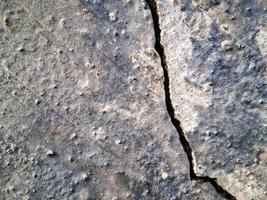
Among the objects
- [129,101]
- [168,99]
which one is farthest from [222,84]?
[129,101]

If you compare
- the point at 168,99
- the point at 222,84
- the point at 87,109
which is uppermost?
the point at 222,84

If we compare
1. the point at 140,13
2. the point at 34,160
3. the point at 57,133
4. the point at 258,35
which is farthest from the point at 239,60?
the point at 34,160

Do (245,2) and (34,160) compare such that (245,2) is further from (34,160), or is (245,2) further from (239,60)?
(34,160)

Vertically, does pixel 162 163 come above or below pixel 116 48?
below

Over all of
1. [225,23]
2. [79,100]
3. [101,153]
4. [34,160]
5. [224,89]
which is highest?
[225,23]

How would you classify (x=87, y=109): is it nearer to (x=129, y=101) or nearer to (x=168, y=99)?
(x=129, y=101)

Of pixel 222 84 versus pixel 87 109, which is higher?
pixel 222 84

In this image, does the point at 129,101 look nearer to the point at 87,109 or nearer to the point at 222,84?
the point at 87,109

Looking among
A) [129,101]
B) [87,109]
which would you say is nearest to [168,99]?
[129,101]
